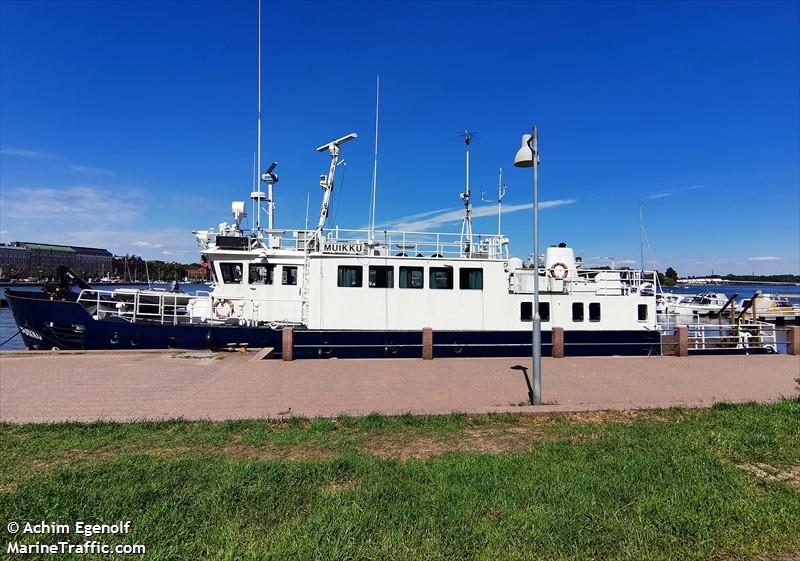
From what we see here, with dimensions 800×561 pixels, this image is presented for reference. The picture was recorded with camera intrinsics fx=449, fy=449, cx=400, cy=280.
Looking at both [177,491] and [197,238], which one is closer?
[177,491]

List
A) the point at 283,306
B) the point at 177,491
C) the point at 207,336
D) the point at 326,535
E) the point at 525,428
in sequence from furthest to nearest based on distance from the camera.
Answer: the point at 283,306, the point at 207,336, the point at 525,428, the point at 177,491, the point at 326,535

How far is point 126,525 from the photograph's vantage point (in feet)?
11.6

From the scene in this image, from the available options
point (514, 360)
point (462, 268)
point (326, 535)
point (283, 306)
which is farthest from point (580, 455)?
point (283, 306)

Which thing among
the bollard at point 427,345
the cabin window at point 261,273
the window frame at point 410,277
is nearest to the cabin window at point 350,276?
the window frame at point 410,277

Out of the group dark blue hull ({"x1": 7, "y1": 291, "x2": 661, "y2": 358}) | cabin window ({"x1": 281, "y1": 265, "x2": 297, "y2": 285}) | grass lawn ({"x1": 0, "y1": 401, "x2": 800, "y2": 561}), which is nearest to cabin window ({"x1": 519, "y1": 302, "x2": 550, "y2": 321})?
dark blue hull ({"x1": 7, "y1": 291, "x2": 661, "y2": 358})

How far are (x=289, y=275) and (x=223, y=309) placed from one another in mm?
2566

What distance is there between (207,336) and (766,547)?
46.2ft

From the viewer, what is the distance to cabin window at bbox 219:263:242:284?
54.0 feet

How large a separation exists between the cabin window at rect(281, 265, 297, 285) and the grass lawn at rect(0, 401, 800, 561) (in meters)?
10.3

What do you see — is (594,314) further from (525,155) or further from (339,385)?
A: (339,385)

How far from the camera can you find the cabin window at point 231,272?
1645cm

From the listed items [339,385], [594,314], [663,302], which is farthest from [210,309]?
[663,302]

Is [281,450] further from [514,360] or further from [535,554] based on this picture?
[514,360]

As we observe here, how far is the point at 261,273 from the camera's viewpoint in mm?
16547
